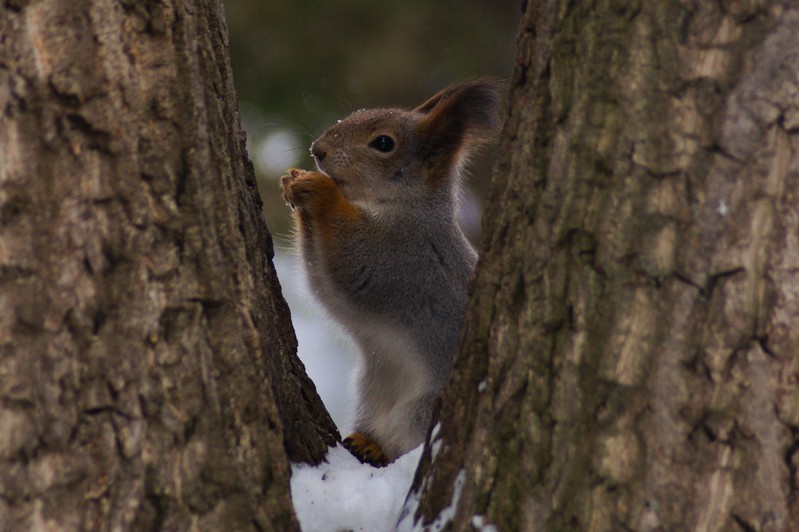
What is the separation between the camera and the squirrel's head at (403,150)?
2.86 meters

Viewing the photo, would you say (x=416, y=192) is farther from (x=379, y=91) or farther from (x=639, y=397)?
(x=639, y=397)

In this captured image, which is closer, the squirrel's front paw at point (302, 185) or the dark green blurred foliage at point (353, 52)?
the squirrel's front paw at point (302, 185)

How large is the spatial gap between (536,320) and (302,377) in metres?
0.68

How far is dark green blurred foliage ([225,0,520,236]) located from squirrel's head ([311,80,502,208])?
3.84 feet

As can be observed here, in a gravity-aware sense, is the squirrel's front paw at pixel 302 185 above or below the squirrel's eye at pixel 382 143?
below

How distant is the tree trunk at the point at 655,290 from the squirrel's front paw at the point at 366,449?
1013 millimetres

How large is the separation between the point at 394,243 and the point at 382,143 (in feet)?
1.17

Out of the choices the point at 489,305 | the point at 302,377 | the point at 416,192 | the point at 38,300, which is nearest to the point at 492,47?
the point at 416,192

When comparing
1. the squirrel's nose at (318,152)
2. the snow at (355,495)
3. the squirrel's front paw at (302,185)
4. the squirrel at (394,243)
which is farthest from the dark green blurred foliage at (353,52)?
the snow at (355,495)

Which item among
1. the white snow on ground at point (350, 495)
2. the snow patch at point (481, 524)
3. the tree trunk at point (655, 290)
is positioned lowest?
the white snow on ground at point (350, 495)

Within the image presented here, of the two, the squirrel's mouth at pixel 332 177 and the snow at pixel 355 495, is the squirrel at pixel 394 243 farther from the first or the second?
the snow at pixel 355 495

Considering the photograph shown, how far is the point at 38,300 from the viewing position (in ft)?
3.83

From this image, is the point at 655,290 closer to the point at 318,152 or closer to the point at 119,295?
the point at 119,295

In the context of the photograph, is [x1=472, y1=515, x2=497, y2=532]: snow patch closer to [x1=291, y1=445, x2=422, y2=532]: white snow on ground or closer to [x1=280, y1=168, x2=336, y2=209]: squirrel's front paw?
[x1=291, y1=445, x2=422, y2=532]: white snow on ground
